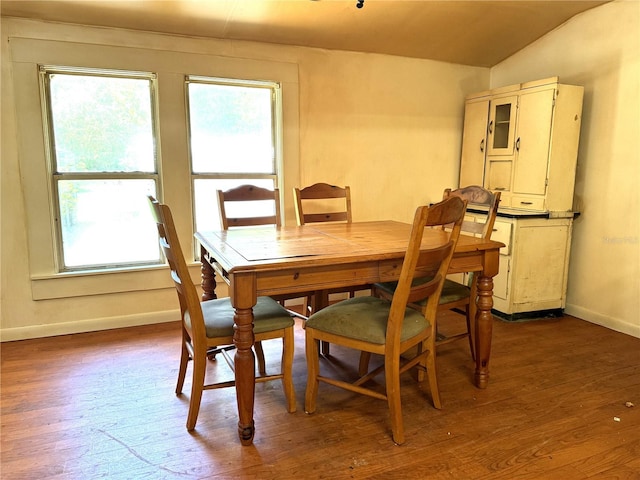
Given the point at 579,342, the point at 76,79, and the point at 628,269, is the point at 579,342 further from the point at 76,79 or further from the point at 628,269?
the point at 76,79

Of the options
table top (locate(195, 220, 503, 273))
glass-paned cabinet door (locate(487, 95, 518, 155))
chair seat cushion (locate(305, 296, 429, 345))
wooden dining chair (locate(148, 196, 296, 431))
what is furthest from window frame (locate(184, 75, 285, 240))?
glass-paned cabinet door (locate(487, 95, 518, 155))

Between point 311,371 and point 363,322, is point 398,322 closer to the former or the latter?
point 363,322

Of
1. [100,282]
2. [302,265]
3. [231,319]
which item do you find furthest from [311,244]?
[100,282]

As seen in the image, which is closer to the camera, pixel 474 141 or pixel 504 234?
pixel 504 234

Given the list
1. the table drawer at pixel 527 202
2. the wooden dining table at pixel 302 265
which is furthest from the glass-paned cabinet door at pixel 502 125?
the wooden dining table at pixel 302 265

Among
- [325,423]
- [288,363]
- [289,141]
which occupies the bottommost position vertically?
[325,423]

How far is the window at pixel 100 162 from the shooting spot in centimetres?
287

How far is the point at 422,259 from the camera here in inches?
67.9

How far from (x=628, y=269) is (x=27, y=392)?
12.4ft

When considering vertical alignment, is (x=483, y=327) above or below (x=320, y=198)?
below

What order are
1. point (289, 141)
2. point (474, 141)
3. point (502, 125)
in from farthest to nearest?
point (474, 141), point (502, 125), point (289, 141)

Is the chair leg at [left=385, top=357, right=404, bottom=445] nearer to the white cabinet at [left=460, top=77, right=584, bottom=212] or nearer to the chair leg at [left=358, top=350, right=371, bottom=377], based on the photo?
the chair leg at [left=358, top=350, right=371, bottom=377]

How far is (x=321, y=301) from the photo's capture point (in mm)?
2609

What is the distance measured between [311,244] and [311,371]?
1.94 ft
